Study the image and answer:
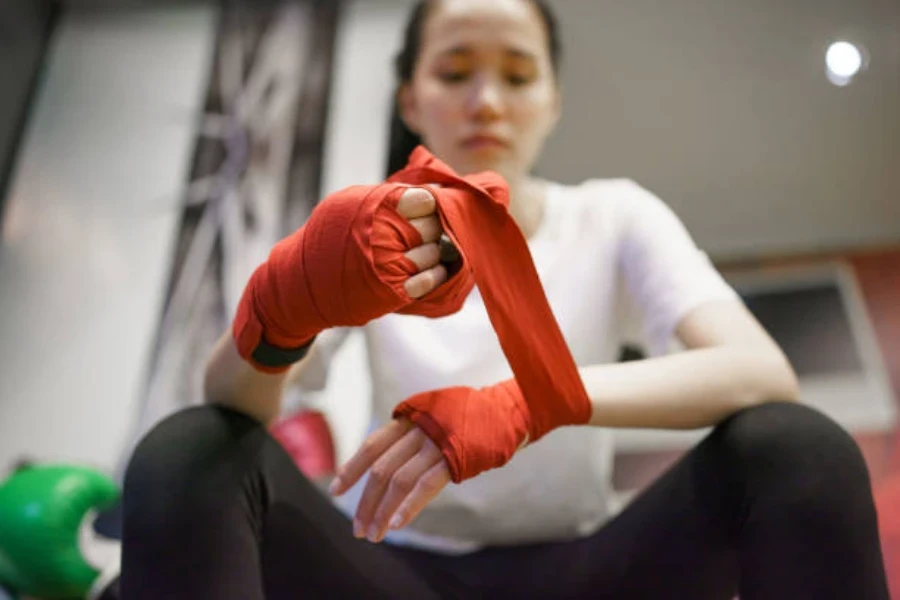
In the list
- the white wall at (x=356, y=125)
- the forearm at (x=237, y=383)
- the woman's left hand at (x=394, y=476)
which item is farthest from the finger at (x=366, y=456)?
the white wall at (x=356, y=125)

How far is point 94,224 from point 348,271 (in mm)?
1104

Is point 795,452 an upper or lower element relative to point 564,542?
upper

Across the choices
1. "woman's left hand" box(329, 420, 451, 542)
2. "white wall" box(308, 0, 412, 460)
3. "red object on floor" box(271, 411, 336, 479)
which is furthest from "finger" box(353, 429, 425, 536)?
"white wall" box(308, 0, 412, 460)

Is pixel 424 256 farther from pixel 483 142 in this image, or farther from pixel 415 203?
pixel 483 142

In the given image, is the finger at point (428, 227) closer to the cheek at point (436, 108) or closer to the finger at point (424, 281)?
the finger at point (424, 281)

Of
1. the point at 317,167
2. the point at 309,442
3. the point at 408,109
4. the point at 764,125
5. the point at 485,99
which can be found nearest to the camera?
the point at 485,99

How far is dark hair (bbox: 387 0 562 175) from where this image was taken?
0.67 m

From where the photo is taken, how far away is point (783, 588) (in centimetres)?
38

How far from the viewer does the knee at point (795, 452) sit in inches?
15.1

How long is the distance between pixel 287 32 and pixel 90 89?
0.42 m

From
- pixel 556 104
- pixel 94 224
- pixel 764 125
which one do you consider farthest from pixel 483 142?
pixel 94 224

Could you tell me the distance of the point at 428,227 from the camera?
1.24 feet

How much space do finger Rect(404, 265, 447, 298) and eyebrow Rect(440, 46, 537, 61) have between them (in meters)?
0.28

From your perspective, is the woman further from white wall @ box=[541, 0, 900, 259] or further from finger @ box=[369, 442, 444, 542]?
white wall @ box=[541, 0, 900, 259]
